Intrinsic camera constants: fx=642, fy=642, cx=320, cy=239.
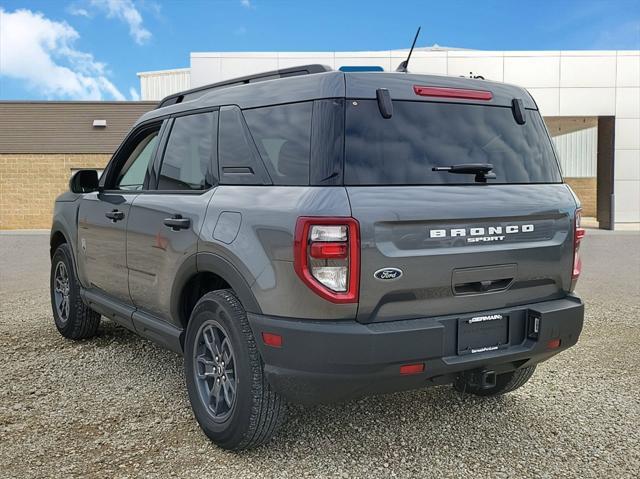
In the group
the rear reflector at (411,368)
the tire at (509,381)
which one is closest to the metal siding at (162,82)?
the tire at (509,381)

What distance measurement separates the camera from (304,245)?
2781mm

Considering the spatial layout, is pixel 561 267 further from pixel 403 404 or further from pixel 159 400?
pixel 159 400

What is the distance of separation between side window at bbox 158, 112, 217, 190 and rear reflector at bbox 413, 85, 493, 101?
1199 mm

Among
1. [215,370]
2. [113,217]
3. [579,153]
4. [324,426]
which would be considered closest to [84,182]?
[113,217]

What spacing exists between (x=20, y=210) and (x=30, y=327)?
1882 cm

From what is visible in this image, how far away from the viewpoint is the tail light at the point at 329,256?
2.76 meters

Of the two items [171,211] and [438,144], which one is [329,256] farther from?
[171,211]

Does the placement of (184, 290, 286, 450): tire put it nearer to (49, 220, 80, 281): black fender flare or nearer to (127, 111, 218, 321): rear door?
(127, 111, 218, 321): rear door

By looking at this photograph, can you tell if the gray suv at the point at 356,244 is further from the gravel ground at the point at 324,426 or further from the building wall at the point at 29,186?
the building wall at the point at 29,186

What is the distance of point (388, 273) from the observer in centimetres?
284

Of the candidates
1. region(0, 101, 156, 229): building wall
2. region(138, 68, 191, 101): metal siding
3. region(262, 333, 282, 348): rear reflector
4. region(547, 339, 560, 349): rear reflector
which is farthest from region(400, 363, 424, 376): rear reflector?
region(138, 68, 191, 101): metal siding

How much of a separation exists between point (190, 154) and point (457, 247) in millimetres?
1755

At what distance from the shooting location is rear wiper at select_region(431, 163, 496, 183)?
124 inches

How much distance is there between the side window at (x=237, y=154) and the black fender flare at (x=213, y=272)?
428mm
